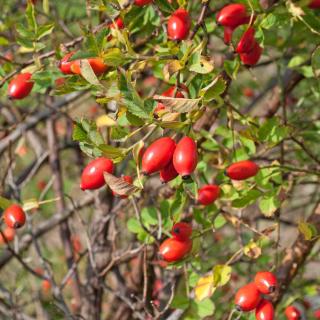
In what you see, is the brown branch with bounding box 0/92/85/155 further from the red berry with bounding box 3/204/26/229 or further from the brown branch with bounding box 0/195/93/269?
the red berry with bounding box 3/204/26/229

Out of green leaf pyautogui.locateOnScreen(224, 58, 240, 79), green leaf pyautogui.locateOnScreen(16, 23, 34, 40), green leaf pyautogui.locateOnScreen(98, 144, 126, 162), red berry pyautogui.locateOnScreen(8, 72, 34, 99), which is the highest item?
green leaf pyautogui.locateOnScreen(16, 23, 34, 40)

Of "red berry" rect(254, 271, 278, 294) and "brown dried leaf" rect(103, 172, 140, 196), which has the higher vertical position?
"brown dried leaf" rect(103, 172, 140, 196)

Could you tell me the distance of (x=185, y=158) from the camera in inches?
48.4

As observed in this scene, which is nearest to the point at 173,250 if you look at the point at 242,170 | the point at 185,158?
the point at 242,170

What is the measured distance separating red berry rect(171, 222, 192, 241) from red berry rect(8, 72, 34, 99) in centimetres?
56

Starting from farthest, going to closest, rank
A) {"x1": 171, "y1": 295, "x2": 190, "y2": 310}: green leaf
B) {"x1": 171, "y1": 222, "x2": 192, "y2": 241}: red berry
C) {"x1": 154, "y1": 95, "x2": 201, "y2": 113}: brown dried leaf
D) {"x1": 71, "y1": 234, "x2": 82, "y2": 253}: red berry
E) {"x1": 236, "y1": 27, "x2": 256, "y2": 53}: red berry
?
{"x1": 71, "y1": 234, "x2": 82, "y2": 253}: red berry < {"x1": 171, "y1": 295, "x2": 190, "y2": 310}: green leaf < {"x1": 171, "y1": 222, "x2": 192, "y2": 241}: red berry < {"x1": 236, "y1": 27, "x2": 256, "y2": 53}: red berry < {"x1": 154, "y1": 95, "x2": 201, "y2": 113}: brown dried leaf

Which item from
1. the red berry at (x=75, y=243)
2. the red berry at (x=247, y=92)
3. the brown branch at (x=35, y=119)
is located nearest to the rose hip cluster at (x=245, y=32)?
the brown branch at (x=35, y=119)

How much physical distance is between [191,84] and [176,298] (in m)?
0.83

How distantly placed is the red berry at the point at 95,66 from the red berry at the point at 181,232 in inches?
18.7

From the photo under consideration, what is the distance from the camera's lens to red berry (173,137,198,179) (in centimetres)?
123

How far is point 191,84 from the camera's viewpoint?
54.9 inches

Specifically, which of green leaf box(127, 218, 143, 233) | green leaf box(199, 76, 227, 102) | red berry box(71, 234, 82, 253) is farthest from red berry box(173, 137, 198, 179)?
red berry box(71, 234, 82, 253)

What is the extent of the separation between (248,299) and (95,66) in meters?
0.73

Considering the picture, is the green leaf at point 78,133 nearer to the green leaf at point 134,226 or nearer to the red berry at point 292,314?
the green leaf at point 134,226
